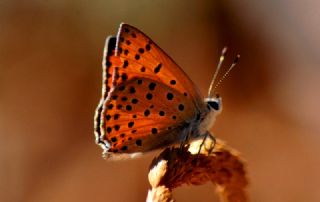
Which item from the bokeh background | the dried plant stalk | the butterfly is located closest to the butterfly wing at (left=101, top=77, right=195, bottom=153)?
the butterfly

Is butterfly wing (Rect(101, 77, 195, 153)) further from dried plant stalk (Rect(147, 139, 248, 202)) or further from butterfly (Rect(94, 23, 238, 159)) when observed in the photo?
dried plant stalk (Rect(147, 139, 248, 202))

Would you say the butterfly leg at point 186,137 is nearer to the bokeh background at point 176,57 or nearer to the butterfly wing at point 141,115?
the butterfly wing at point 141,115

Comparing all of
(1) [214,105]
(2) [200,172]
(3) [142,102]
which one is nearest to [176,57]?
(1) [214,105]

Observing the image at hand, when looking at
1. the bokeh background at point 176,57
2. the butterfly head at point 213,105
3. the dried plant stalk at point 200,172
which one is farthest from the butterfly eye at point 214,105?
the bokeh background at point 176,57

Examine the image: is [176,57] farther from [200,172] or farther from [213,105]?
[200,172]

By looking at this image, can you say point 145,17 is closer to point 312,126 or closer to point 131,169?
point 131,169

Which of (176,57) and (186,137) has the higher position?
(186,137)
